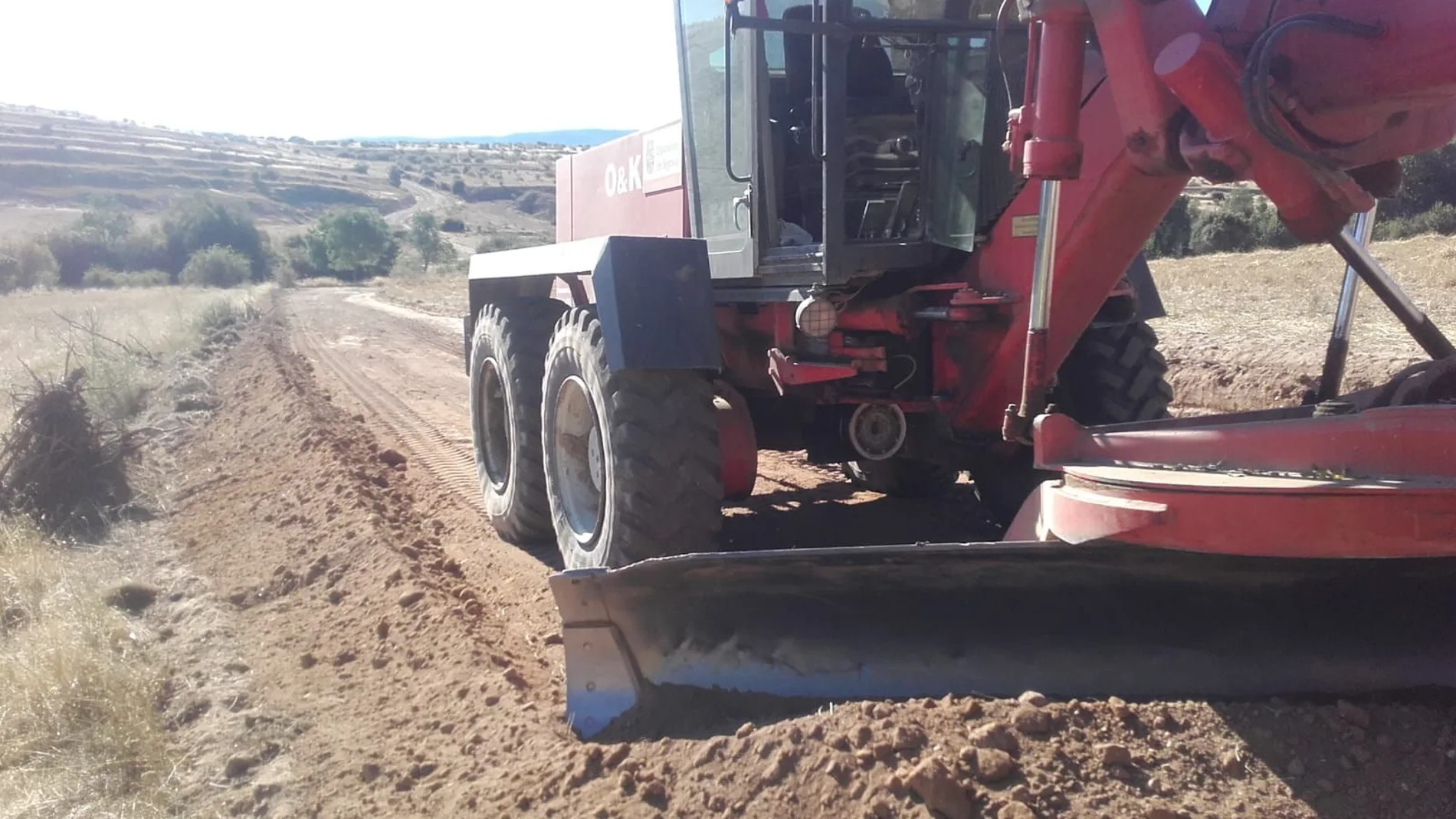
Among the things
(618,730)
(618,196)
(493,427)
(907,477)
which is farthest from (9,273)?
(618,730)

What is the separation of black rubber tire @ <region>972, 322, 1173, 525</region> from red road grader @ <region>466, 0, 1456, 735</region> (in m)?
0.01

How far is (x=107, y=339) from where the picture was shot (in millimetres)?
13898

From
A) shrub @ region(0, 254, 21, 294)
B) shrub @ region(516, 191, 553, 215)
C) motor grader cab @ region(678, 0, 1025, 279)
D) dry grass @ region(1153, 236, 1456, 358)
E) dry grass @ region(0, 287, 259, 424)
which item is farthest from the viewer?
shrub @ region(516, 191, 553, 215)

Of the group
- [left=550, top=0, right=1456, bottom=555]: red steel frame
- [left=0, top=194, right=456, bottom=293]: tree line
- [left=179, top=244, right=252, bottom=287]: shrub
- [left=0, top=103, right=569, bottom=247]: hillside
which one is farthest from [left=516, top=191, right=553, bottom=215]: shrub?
[left=550, top=0, right=1456, bottom=555]: red steel frame

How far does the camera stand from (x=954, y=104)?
4.33 metres

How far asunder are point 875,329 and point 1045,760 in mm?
2138

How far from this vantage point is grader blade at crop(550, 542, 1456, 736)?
3.05 m

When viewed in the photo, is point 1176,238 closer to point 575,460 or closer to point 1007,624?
point 575,460

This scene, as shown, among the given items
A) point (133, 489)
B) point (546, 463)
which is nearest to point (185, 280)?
point (133, 489)

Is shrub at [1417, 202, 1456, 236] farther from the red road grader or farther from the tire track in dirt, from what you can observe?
the red road grader

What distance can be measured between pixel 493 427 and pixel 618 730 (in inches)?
154

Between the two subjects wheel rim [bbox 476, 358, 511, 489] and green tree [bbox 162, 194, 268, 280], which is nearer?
wheel rim [bbox 476, 358, 511, 489]

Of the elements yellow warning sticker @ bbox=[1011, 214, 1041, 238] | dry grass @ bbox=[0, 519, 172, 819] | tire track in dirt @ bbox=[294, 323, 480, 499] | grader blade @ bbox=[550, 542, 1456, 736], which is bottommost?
dry grass @ bbox=[0, 519, 172, 819]

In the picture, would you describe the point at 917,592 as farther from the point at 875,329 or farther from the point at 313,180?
the point at 313,180
